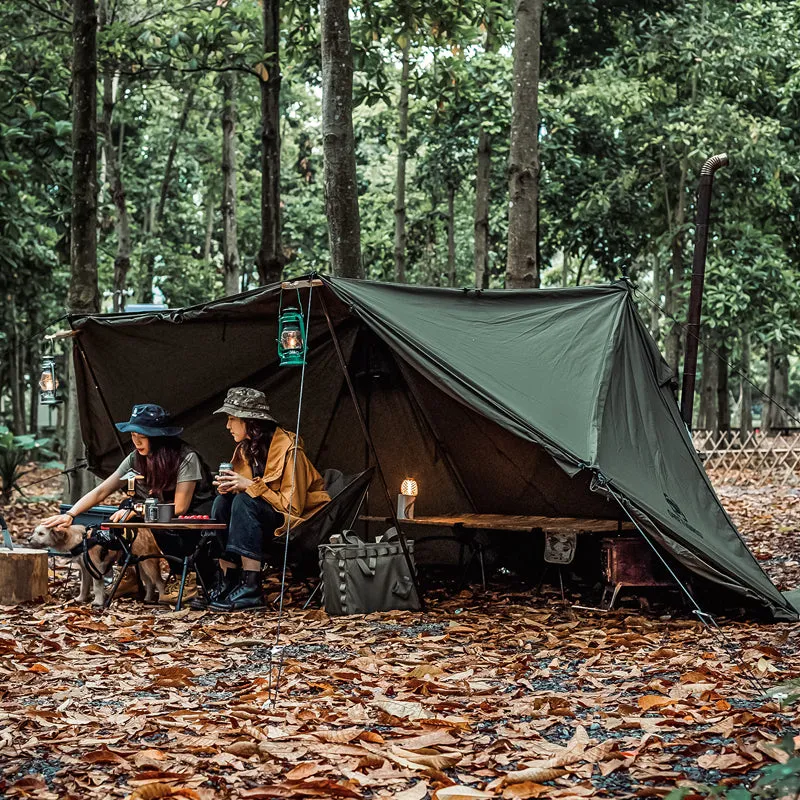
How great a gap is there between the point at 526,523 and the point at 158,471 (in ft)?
7.72

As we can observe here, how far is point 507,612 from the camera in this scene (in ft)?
22.4

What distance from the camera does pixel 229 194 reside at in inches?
638

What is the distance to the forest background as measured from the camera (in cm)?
1068

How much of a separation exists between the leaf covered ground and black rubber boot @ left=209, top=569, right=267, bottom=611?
0.42ft

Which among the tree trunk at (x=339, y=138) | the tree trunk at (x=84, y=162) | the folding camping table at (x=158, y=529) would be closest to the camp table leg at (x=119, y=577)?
the folding camping table at (x=158, y=529)

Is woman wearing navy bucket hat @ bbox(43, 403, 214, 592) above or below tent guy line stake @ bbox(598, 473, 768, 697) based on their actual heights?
above

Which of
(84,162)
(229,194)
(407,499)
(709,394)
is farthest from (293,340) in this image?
→ (709,394)

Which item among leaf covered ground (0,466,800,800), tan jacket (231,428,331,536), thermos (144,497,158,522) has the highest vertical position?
tan jacket (231,428,331,536)

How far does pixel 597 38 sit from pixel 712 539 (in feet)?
44.8

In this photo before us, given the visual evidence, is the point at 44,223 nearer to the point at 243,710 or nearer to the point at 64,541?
the point at 64,541

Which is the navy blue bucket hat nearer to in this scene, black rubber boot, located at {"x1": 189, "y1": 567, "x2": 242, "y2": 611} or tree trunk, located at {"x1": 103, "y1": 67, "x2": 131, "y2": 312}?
black rubber boot, located at {"x1": 189, "y1": 567, "x2": 242, "y2": 611}

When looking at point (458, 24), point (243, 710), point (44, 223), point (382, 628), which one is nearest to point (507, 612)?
point (382, 628)

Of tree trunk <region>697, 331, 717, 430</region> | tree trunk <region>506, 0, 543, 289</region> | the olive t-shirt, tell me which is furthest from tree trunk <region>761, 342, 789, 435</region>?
the olive t-shirt

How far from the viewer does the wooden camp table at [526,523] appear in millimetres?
6906
